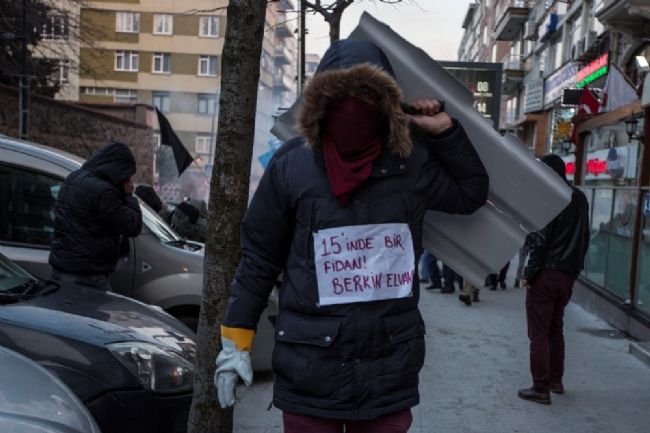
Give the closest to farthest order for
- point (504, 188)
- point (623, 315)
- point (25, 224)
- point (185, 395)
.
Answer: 1. point (504, 188)
2. point (185, 395)
3. point (25, 224)
4. point (623, 315)

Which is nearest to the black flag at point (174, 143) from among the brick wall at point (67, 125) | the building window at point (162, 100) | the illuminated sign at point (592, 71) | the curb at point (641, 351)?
the brick wall at point (67, 125)

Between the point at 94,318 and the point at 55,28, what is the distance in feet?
63.5

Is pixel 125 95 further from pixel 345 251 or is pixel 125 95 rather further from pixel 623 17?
pixel 345 251

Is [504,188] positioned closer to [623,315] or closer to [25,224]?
[25,224]

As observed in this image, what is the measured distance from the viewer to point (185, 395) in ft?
12.5

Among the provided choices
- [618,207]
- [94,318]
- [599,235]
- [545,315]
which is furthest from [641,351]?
[94,318]

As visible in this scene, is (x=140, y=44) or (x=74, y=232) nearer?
(x=74, y=232)

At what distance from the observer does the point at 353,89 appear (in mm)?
2449

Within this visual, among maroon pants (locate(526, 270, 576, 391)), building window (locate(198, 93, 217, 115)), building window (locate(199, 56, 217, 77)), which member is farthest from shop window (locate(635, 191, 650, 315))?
building window (locate(199, 56, 217, 77))

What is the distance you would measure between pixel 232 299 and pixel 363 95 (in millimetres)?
857

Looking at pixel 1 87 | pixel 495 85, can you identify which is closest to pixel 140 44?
pixel 1 87

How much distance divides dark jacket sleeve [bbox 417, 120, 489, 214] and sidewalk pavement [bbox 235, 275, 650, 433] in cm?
282

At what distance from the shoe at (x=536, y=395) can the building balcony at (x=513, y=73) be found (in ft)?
123

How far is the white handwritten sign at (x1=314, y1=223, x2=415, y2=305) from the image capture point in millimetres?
2484
